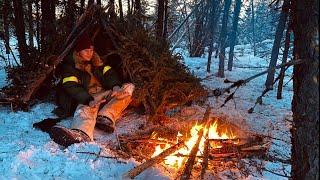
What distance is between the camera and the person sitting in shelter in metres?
6.54

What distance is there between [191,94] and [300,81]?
484cm

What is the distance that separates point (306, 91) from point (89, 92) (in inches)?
208

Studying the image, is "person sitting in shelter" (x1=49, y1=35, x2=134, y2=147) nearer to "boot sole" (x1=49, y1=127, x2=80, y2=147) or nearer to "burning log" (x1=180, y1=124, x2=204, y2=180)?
"boot sole" (x1=49, y1=127, x2=80, y2=147)

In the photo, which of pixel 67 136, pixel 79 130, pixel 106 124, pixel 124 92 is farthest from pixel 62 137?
pixel 124 92

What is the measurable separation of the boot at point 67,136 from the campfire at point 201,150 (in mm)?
696

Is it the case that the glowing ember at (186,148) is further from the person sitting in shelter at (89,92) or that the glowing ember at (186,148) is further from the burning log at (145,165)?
the person sitting in shelter at (89,92)

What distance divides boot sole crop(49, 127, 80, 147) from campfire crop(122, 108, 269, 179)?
85 cm

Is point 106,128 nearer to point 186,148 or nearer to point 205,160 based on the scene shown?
point 186,148

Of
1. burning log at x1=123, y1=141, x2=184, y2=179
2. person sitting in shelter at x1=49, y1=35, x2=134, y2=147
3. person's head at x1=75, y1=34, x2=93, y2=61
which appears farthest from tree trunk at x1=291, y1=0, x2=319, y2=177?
person's head at x1=75, y1=34, x2=93, y2=61

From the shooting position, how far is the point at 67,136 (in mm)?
5840

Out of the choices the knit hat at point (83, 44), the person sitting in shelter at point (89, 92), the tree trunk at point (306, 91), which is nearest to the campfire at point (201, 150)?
the person sitting in shelter at point (89, 92)

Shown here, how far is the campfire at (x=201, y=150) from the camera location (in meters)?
4.64

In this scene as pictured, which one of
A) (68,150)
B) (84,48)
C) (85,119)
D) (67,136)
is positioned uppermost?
(84,48)

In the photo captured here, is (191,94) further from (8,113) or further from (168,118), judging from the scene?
(8,113)
